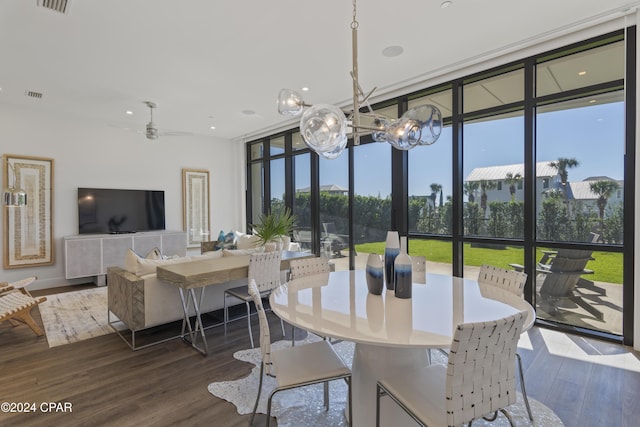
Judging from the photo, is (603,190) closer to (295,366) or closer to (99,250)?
(295,366)

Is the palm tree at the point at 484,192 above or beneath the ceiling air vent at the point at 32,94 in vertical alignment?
beneath

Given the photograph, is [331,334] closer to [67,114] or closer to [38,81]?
[38,81]

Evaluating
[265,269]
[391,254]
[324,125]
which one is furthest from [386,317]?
[265,269]

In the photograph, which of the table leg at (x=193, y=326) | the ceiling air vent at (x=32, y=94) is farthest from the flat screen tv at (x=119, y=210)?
the table leg at (x=193, y=326)

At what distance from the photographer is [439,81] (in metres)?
4.21

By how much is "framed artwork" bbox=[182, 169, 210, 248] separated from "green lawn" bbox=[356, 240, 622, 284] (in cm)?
391

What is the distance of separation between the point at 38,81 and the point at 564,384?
6481mm

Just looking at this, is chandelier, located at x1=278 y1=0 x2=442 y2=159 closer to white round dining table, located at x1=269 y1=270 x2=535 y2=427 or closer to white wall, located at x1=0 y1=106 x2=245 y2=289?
white round dining table, located at x1=269 y1=270 x2=535 y2=427

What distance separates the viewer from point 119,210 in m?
6.20

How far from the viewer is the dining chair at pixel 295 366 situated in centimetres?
167

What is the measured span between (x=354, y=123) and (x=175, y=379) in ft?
7.91

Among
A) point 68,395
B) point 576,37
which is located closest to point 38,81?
point 68,395

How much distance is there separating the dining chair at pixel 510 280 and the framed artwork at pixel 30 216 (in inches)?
264

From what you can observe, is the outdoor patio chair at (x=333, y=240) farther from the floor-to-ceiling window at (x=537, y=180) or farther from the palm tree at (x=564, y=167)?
the palm tree at (x=564, y=167)
